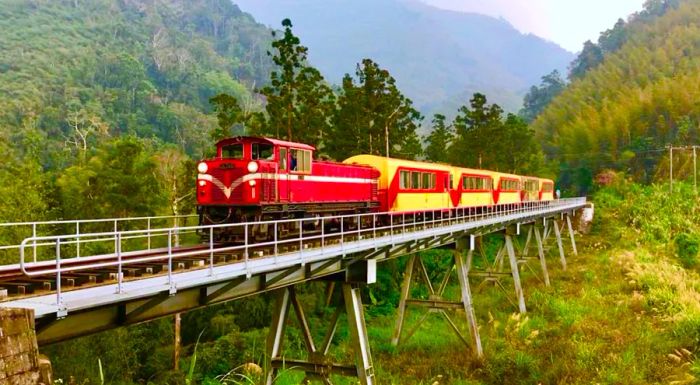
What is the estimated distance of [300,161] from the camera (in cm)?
1638

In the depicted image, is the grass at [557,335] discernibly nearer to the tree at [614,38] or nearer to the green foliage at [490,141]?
the green foliage at [490,141]

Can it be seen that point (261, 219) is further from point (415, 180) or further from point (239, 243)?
point (415, 180)

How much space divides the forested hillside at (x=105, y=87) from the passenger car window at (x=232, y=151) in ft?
61.5

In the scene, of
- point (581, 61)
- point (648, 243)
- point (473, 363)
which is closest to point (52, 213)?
point (473, 363)

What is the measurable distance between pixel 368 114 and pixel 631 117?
49.1m

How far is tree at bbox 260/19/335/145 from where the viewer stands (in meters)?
30.9

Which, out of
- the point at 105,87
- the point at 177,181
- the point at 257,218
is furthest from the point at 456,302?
the point at 105,87

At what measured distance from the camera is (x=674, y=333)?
21.6 metres

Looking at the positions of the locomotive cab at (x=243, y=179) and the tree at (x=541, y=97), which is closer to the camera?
the locomotive cab at (x=243, y=179)

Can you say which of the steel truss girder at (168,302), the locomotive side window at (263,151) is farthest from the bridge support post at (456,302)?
the locomotive side window at (263,151)

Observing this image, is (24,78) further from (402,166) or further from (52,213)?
(402,166)

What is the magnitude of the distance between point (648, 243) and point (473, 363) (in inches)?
1170

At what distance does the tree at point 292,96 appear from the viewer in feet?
101

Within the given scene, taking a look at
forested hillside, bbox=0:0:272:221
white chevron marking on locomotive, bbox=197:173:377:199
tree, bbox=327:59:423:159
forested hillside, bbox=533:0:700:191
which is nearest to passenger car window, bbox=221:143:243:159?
white chevron marking on locomotive, bbox=197:173:377:199
